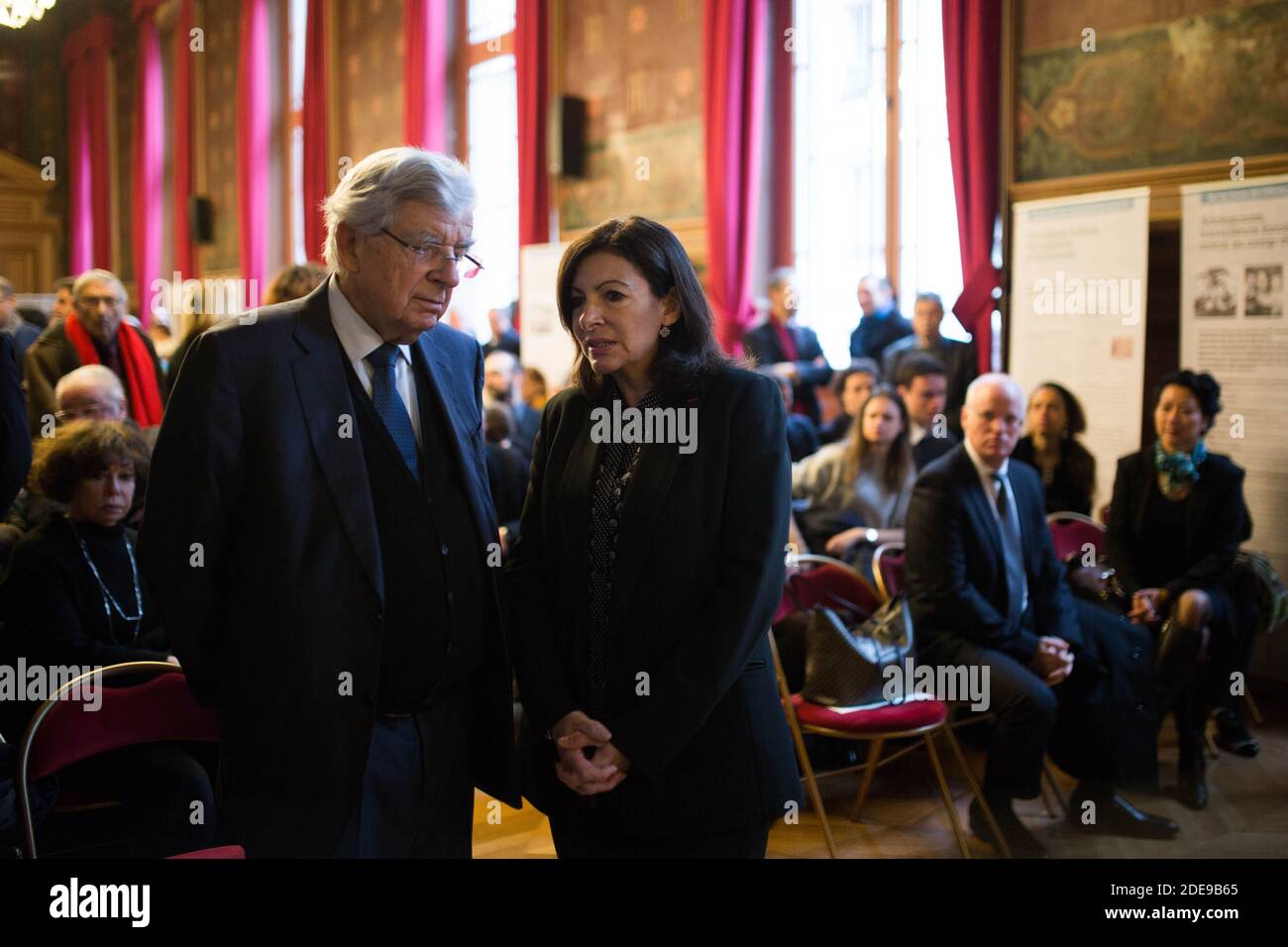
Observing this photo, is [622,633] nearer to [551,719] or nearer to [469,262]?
[551,719]

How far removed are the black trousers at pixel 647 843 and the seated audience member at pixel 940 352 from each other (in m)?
4.73

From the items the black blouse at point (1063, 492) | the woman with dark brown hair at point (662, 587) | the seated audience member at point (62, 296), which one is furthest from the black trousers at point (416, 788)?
the seated audience member at point (62, 296)

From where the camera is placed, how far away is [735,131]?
7.81m

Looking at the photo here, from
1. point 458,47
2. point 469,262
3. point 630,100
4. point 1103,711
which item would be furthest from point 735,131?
point 469,262

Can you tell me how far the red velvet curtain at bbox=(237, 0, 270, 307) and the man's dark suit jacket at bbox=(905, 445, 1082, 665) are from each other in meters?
8.48

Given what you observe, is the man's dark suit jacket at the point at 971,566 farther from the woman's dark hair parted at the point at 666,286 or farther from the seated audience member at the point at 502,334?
the seated audience member at the point at 502,334

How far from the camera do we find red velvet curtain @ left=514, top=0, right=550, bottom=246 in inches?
369

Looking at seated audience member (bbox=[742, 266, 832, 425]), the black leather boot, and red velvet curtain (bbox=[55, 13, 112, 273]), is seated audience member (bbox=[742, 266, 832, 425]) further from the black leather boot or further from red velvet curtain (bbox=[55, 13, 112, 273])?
red velvet curtain (bbox=[55, 13, 112, 273])

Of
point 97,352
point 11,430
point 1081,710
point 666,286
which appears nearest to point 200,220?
point 97,352

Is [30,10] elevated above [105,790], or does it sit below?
above

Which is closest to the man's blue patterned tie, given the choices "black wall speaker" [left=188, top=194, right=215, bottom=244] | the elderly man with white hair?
the elderly man with white hair

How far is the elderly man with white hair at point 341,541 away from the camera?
165cm
